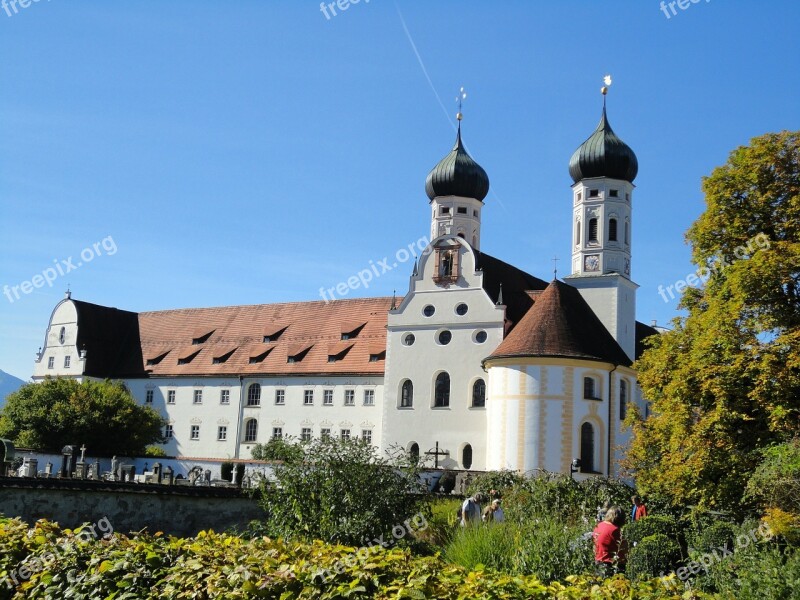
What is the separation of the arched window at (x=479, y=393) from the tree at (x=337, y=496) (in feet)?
98.4

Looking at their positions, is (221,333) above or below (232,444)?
above

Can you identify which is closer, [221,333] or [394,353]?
[394,353]

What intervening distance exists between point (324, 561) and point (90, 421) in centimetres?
4099

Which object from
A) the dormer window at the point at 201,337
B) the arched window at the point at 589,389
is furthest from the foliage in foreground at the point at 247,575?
the dormer window at the point at 201,337

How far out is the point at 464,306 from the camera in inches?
1853

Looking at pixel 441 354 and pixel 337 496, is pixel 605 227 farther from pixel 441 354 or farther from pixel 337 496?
pixel 337 496

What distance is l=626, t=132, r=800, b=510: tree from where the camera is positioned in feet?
70.3

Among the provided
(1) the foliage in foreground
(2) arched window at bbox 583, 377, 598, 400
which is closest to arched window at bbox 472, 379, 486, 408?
(2) arched window at bbox 583, 377, 598, 400

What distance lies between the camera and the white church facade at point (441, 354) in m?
42.5

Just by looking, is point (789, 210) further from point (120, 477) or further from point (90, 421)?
point (90, 421)

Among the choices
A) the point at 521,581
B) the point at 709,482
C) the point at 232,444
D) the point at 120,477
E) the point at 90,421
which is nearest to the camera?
the point at 521,581

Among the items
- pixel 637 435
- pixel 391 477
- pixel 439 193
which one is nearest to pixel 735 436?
pixel 637 435

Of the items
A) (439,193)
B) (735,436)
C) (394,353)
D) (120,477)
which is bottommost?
(120,477)

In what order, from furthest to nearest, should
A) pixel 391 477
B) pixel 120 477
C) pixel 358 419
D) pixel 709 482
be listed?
pixel 358 419, pixel 120 477, pixel 709 482, pixel 391 477
